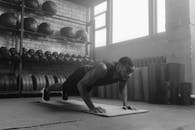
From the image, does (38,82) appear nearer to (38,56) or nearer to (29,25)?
(38,56)

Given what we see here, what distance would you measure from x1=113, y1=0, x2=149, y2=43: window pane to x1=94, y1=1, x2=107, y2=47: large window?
45cm

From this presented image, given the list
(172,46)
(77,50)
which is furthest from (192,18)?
(77,50)

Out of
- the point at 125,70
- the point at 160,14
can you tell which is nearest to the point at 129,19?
the point at 160,14

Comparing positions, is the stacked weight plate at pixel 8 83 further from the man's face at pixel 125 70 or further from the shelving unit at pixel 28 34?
the man's face at pixel 125 70

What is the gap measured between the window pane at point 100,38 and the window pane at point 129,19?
0.49m

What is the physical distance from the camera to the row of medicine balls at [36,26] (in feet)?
16.6

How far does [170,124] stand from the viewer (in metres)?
1.96

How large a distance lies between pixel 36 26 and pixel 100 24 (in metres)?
2.28

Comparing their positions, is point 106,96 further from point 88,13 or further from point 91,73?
point 88,13

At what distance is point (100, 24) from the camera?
274 inches

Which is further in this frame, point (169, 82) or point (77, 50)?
point (77, 50)

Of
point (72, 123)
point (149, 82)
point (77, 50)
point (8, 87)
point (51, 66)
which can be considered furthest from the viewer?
point (77, 50)

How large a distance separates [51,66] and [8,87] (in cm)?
169

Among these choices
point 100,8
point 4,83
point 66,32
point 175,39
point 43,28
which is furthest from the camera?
point 100,8
